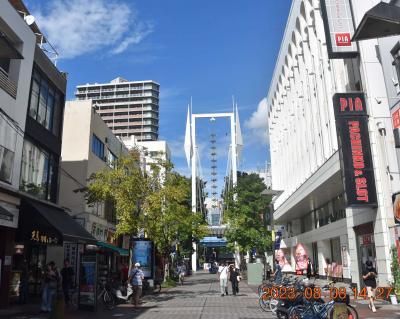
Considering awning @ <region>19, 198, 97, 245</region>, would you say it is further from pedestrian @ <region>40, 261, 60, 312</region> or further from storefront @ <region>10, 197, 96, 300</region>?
pedestrian @ <region>40, 261, 60, 312</region>

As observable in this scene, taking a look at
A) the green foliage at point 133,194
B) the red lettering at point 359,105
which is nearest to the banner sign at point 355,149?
the red lettering at point 359,105

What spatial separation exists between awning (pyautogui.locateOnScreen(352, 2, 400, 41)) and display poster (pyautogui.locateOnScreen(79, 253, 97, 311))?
13.2 metres

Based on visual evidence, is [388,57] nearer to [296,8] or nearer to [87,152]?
[296,8]

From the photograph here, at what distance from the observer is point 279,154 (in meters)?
47.7

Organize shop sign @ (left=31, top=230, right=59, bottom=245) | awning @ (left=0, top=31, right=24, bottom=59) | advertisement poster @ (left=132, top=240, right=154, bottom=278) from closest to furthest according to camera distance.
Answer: awning @ (left=0, top=31, right=24, bottom=59), shop sign @ (left=31, top=230, right=59, bottom=245), advertisement poster @ (left=132, top=240, right=154, bottom=278)

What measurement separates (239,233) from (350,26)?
25.8 metres

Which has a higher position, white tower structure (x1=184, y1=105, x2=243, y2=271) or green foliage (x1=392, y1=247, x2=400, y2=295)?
white tower structure (x1=184, y1=105, x2=243, y2=271)

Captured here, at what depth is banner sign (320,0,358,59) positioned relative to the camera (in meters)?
21.0

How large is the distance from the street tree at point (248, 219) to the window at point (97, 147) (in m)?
15.7

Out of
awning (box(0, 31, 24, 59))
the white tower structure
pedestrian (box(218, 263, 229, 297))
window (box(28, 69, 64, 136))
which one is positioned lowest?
pedestrian (box(218, 263, 229, 297))

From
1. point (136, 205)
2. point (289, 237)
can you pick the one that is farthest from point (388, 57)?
point (289, 237)

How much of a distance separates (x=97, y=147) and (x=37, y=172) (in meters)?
11.6

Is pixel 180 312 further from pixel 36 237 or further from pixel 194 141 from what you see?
pixel 194 141
